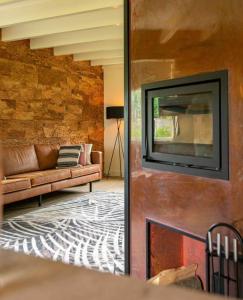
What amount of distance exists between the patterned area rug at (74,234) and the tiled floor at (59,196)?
0.85ft

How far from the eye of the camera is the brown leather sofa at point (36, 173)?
14.8 feet

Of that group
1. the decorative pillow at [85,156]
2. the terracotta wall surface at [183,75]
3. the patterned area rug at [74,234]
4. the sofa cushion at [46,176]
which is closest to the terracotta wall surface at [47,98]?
the decorative pillow at [85,156]

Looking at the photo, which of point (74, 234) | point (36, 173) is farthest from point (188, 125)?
point (36, 173)

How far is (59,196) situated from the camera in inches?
224

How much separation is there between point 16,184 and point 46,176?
627 millimetres

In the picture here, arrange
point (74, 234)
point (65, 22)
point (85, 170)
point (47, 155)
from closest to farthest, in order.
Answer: point (74, 234) < point (65, 22) < point (85, 170) < point (47, 155)

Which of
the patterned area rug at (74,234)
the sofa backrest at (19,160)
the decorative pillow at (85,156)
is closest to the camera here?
the patterned area rug at (74,234)

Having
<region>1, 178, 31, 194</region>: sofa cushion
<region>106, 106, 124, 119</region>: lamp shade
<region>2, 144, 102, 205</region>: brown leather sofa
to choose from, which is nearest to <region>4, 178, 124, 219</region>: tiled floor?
<region>2, 144, 102, 205</region>: brown leather sofa

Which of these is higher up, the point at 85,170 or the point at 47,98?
the point at 47,98

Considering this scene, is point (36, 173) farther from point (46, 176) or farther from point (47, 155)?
point (47, 155)

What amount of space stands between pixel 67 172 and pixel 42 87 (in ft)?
6.08

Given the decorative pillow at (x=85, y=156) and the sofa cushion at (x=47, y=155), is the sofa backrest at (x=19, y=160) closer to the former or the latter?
the sofa cushion at (x=47, y=155)

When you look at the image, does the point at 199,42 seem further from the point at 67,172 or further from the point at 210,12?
the point at 67,172

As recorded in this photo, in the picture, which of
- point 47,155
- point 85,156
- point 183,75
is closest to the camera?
point 183,75
